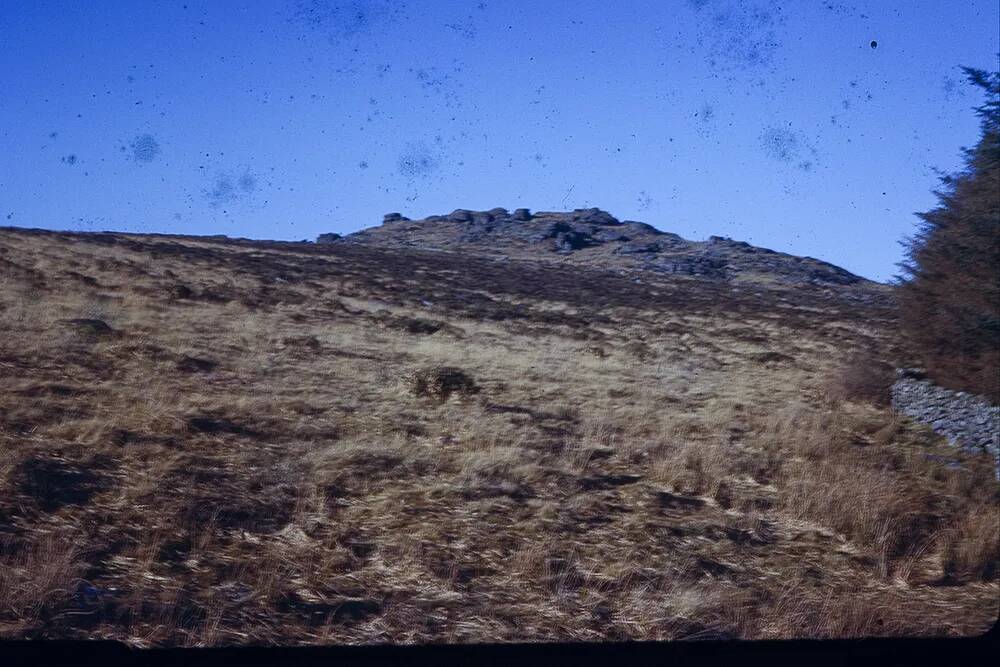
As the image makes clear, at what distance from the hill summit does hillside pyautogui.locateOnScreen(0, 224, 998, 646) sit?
479 inches

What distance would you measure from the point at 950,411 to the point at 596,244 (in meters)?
31.4

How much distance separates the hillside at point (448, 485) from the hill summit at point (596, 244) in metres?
12.2

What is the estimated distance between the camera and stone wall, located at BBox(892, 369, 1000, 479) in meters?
7.76

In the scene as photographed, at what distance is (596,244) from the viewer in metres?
39.5

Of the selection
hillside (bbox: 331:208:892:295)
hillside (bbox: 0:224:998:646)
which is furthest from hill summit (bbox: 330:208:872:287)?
hillside (bbox: 0:224:998:646)

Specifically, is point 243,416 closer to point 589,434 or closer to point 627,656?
point 589,434

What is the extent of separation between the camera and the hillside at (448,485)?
222 inches

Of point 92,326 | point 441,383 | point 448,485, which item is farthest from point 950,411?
point 92,326

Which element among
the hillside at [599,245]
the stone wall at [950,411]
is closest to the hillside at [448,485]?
the stone wall at [950,411]

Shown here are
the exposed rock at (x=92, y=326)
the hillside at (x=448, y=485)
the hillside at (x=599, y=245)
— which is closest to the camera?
the hillside at (x=448, y=485)

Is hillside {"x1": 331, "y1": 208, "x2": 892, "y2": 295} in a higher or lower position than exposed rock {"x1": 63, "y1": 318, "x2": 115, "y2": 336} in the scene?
higher

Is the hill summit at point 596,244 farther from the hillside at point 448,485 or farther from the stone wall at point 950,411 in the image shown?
the stone wall at point 950,411

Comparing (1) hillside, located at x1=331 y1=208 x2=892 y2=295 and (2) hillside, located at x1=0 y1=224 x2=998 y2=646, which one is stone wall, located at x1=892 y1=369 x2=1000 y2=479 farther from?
(1) hillside, located at x1=331 y1=208 x2=892 y2=295

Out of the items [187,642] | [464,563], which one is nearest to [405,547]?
[464,563]
